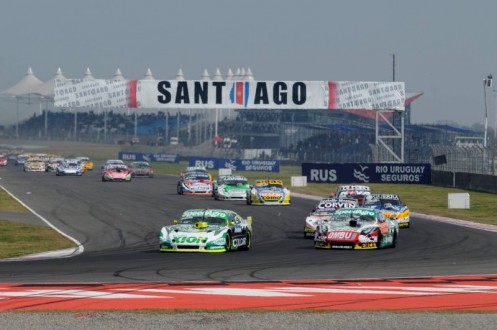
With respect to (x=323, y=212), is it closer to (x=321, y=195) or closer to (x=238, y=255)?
(x=238, y=255)

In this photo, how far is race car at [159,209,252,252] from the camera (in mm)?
29375

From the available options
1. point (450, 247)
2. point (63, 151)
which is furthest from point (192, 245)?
point (63, 151)

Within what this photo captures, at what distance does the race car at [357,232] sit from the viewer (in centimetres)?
3036

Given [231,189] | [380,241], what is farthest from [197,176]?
[380,241]

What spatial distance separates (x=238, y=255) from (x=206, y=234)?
1.47m

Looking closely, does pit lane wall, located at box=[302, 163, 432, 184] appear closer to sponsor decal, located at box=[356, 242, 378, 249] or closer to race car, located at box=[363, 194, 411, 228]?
race car, located at box=[363, 194, 411, 228]

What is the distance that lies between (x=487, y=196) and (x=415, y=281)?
39.1 metres

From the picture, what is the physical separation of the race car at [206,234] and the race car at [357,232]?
207cm

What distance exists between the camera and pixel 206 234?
29.5m

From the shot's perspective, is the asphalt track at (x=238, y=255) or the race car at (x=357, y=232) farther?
the race car at (x=357, y=232)

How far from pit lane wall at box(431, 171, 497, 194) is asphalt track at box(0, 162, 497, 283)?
12994mm

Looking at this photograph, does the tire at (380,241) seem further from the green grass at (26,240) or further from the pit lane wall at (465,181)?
the pit lane wall at (465,181)

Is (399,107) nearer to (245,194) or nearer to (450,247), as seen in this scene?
(245,194)

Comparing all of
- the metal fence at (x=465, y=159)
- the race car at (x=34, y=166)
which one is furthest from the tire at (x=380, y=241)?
the race car at (x=34, y=166)
